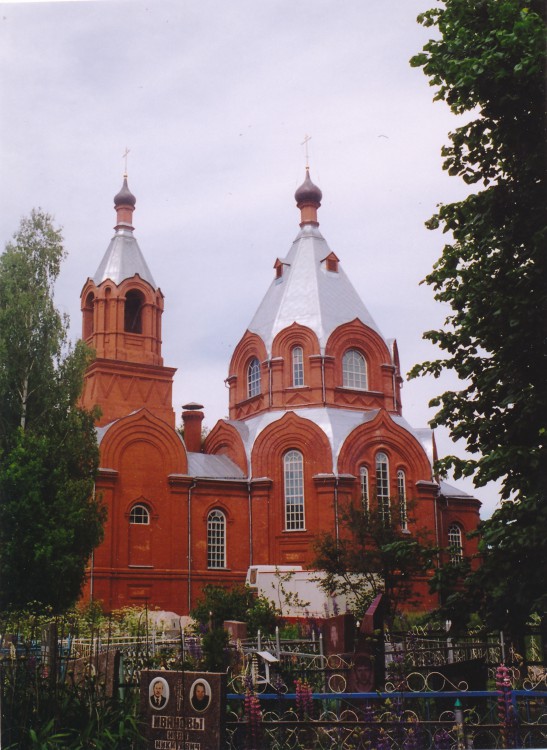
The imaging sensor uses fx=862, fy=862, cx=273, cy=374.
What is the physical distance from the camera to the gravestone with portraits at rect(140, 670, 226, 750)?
7.34 meters

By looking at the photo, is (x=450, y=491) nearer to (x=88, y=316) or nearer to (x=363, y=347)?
(x=363, y=347)

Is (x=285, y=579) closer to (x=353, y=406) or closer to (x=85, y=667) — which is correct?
(x=353, y=406)

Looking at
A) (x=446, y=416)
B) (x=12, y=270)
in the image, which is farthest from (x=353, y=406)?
(x=446, y=416)

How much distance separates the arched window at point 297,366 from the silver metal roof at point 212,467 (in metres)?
3.84

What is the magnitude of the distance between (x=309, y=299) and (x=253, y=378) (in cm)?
387

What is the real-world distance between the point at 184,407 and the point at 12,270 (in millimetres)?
13735

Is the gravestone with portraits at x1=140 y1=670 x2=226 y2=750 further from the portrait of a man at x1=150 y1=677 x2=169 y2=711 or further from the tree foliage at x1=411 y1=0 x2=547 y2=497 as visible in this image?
the tree foliage at x1=411 y1=0 x2=547 y2=497

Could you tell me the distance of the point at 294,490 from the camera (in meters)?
30.3

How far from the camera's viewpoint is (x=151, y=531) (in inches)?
1129

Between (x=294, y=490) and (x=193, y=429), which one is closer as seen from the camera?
(x=294, y=490)

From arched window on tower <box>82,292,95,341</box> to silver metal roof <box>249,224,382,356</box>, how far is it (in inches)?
245

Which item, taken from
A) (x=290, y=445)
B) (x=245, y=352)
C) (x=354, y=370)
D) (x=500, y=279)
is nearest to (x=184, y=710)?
(x=500, y=279)

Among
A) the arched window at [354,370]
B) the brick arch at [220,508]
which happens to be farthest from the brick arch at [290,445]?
the arched window at [354,370]

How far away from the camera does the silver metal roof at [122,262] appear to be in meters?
31.5
